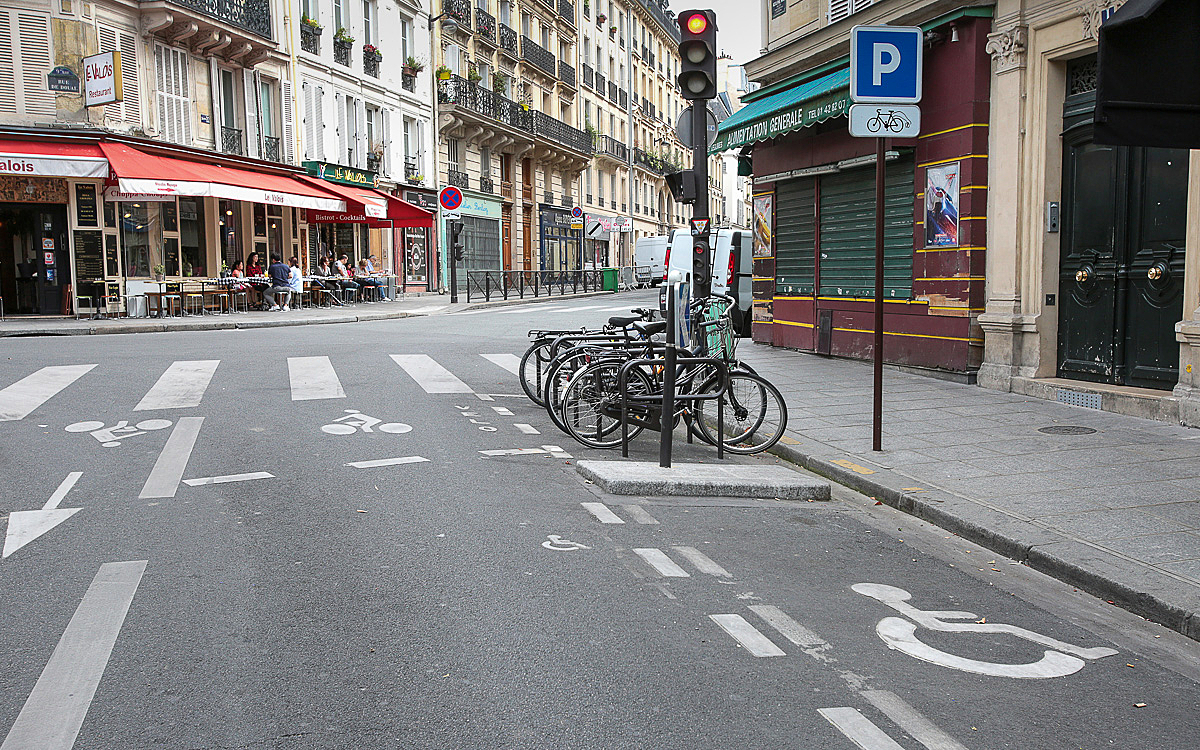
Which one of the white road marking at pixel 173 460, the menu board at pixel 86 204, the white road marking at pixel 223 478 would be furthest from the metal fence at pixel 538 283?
the white road marking at pixel 223 478

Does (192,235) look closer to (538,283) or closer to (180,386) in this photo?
(538,283)

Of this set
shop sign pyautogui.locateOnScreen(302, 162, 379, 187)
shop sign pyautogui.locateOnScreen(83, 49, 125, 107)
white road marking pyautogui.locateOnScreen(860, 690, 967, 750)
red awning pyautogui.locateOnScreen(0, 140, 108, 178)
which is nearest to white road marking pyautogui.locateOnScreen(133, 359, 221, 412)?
white road marking pyautogui.locateOnScreen(860, 690, 967, 750)

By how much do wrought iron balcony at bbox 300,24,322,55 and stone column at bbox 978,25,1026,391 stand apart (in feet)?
72.6

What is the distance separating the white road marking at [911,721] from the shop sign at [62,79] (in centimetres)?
2175

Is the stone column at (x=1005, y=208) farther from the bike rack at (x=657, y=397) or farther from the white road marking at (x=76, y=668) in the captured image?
the white road marking at (x=76, y=668)

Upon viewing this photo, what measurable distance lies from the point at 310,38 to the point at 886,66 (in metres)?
24.5

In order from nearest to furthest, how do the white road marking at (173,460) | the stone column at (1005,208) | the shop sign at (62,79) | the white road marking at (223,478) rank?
the white road marking at (173,460), the white road marking at (223,478), the stone column at (1005,208), the shop sign at (62,79)

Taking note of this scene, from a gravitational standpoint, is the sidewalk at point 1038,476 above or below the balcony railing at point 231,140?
below

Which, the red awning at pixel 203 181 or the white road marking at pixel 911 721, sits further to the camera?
the red awning at pixel 203 181

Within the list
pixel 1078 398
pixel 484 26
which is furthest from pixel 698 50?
pixel 484 26

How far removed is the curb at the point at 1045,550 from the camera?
170 inches

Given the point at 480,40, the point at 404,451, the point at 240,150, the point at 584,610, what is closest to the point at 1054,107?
the point at 404,451

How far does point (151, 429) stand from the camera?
8109 millimetres

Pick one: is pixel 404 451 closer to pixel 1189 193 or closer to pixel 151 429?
pixel 151 429
